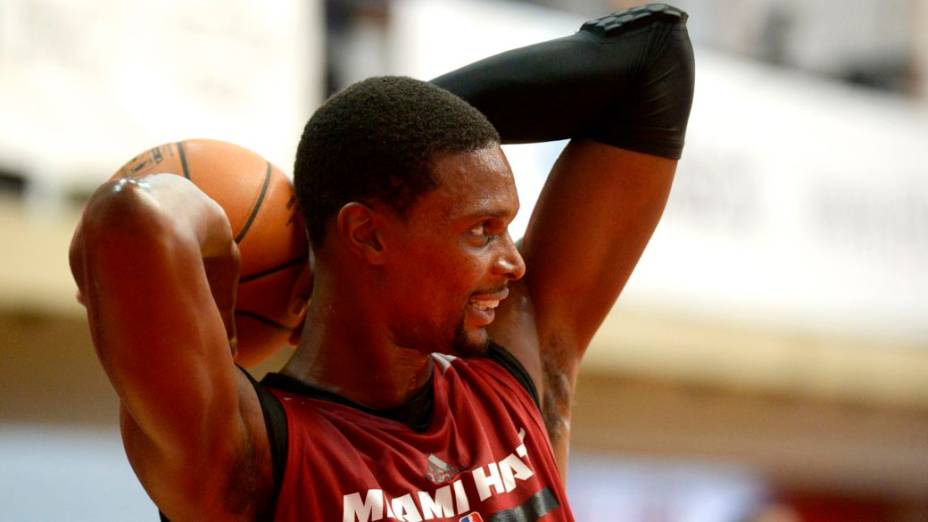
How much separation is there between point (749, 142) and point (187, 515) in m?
6.07

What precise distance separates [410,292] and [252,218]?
259 mm

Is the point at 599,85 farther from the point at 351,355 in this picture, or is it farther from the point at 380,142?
the point at 351,355

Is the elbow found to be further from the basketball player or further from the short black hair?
the short black hair

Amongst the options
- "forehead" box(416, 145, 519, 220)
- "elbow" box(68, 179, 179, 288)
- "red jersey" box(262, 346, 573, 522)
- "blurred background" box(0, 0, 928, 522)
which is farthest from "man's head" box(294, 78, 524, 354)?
"blurred background" box(0, 0, 928, 522)

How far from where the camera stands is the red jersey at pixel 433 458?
1.81 meters

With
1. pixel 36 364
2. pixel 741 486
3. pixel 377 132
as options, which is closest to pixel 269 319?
pixel 377 132

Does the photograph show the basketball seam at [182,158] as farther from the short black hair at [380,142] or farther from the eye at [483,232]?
the eye at [483,232]

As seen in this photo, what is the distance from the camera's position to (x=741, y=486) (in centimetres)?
801

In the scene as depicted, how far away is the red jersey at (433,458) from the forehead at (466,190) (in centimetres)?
31

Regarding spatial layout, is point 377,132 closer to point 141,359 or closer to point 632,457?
point 141,359

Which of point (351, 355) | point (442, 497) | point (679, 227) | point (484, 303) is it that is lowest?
point (679, 227)

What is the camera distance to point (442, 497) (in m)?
1.89

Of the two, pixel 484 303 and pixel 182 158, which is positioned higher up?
pixel 182 158

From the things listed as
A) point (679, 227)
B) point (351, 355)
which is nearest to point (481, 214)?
point (351, 355)
